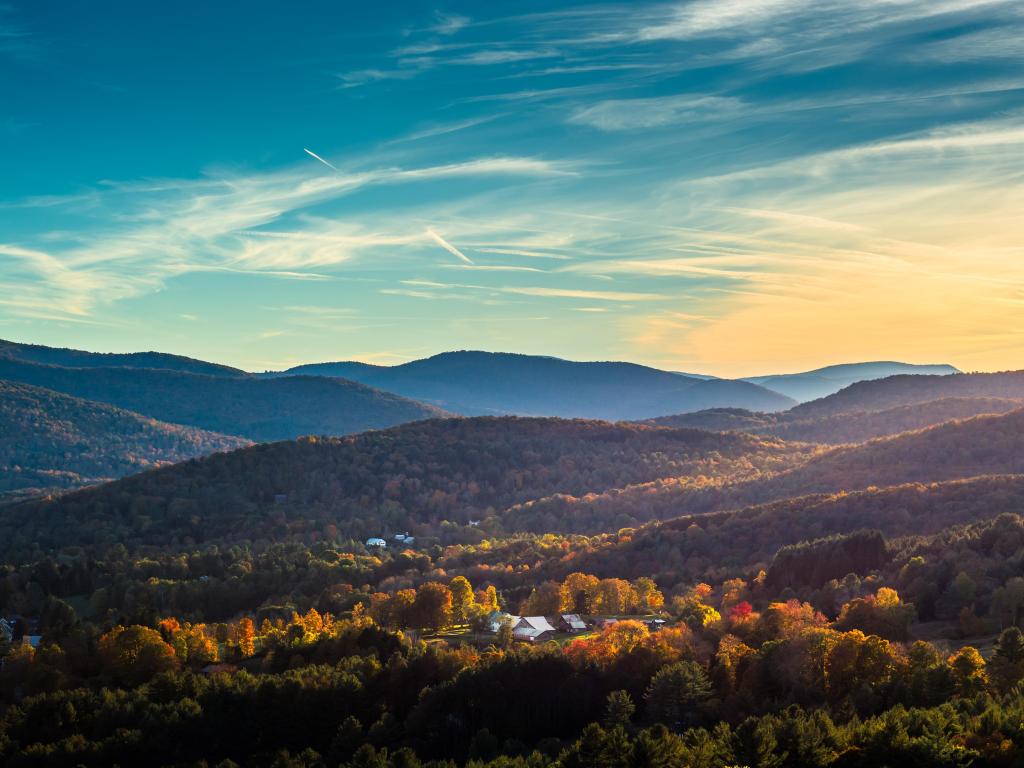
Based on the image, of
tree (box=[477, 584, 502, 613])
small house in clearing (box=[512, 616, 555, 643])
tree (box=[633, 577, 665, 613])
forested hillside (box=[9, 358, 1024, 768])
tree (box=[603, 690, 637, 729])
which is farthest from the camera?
tree (box=[633, 577, 665, 613])

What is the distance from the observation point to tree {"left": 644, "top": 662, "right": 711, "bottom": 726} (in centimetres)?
5834

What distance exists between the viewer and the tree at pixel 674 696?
58.3 meters

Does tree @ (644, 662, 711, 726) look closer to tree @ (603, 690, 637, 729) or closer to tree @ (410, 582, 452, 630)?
tree @ (603, 690, 637, 729)

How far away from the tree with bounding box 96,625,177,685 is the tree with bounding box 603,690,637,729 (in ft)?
146

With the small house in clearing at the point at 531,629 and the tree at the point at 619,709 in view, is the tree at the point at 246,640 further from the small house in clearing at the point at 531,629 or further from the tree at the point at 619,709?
the tree at the point at 619,709

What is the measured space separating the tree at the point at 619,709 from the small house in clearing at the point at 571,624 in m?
33.5

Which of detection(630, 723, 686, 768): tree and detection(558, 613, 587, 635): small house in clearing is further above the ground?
detection(630, 723, 686, 768): tree

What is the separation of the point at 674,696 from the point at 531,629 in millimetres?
32961

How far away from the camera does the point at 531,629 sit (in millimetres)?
90125

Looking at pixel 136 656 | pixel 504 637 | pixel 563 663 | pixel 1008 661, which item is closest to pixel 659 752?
pixel 563 663

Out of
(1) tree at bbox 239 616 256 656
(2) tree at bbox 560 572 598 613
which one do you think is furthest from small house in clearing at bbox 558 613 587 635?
(1) tree at bbox 239 616 256 656

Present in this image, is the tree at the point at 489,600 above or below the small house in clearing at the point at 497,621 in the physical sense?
below

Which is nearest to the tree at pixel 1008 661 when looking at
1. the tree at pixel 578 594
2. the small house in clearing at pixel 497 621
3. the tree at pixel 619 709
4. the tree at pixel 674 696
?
the tree at pixel 674 696

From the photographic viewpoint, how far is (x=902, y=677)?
58406 mm
